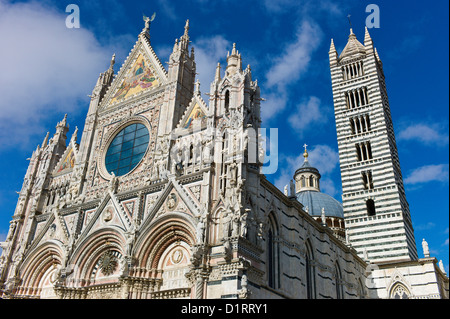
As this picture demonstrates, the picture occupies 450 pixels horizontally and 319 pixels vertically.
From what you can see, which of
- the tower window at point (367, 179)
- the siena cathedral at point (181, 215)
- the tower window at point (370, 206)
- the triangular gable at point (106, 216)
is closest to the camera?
the siena cathedral at point (181, 215)

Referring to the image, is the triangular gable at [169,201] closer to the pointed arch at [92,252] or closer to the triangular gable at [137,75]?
the pointed arch at [92,252]

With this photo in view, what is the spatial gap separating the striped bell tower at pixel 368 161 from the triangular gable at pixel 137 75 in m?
19.5

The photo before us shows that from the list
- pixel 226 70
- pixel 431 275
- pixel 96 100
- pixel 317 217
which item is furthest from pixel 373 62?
pixel 96 100

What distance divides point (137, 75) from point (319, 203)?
2784 centimetres

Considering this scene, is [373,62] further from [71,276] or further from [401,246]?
[71,276]

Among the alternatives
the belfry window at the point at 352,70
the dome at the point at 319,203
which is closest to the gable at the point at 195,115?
the belfry window at the point at 352,70

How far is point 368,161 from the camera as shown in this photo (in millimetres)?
37250

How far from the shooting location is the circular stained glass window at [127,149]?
24891 millimetres

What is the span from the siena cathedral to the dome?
10.6 meters

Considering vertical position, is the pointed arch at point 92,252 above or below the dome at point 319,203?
below

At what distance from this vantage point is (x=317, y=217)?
4456 cm

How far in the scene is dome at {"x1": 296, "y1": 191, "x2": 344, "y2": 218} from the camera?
46875mm

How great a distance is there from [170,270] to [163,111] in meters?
9.53

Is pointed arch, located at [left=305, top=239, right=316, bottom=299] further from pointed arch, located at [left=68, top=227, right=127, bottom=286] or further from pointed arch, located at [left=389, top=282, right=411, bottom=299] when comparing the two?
pointed arch, located at [left=389, top=282, right=411, bottom=299]
